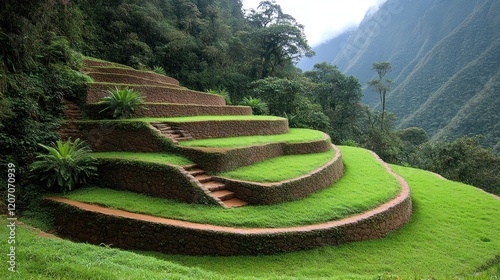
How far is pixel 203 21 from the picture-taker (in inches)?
872

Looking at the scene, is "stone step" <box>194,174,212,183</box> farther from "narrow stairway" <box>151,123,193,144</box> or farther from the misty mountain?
the misty mountain

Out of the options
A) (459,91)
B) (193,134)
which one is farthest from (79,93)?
(459,91)

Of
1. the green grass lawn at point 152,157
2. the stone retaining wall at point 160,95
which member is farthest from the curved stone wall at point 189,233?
the stone retaining wall at point 160,95

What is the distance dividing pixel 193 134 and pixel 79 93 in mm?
3658

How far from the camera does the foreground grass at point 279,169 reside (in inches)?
260

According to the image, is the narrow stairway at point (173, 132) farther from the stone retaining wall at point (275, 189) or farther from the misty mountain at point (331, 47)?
the misty mountain at point (331, 47)

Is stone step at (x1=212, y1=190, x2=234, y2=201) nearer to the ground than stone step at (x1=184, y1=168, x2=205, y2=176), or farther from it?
nearer to the ground

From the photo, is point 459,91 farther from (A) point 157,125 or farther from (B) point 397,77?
(A) point 157,125

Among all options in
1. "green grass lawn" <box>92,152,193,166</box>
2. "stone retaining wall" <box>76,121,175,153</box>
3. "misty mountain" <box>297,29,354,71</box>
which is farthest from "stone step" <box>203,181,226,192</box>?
"misty mountain" <box>297,29,354,71</box>

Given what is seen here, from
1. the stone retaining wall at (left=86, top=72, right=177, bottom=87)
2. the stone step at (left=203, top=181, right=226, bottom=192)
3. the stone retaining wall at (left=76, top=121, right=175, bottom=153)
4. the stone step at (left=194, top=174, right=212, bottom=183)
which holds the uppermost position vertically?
the stone retaining wall at (left=86, top=72, right=177, bottom=87)

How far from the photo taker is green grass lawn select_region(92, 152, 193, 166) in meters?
6.66

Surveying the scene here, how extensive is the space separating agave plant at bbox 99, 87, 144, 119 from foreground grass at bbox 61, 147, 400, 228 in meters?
2.54

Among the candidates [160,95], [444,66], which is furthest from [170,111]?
[444,66]

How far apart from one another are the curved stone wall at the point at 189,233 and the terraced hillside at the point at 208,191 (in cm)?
2
